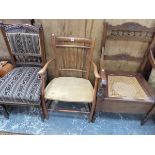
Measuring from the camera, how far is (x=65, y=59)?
1.62 metres

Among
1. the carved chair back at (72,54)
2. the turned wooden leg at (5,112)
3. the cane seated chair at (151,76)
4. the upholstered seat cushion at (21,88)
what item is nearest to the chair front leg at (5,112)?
the turned wooden leg at (5,112)

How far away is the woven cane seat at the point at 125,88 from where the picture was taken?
53.5 inches

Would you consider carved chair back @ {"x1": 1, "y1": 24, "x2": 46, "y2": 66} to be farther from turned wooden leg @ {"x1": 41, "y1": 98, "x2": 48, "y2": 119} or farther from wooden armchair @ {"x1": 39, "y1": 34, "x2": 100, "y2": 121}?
turned wooden leg @ {"x1": 41, "y1": 98, "x2": 48, "y2": 119}

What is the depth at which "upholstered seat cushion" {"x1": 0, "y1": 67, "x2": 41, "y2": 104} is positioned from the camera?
4.32ft

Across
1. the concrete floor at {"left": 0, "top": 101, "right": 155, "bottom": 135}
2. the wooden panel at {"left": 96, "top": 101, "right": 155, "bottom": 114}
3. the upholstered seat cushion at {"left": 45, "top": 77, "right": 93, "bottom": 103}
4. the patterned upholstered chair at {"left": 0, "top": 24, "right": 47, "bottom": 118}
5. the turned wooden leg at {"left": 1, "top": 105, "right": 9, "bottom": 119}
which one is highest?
the patterned upholstered chair at {"left": 0, "top": 24, "right": 47, "bottom": 118}

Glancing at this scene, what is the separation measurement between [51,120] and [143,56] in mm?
1209

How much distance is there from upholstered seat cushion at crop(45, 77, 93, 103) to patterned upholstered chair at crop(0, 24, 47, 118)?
4.7 inches

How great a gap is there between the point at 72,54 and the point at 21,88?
0.63 m

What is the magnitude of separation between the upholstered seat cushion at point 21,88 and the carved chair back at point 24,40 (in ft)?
0.69

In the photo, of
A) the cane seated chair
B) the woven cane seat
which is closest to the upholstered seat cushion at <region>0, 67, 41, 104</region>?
the woven cane seat

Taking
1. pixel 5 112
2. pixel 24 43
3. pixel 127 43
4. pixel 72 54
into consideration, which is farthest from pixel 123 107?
pixel 5 112
